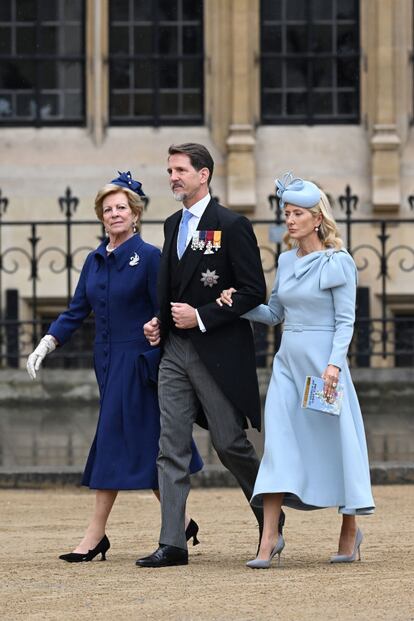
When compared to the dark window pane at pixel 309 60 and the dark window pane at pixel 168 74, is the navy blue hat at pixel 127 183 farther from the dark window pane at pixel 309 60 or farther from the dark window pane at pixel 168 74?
the dark window pane at pixel 168 74

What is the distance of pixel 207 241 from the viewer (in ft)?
30.0

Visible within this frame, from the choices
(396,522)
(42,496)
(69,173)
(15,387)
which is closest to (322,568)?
(396,522)

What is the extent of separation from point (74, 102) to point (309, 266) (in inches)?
437

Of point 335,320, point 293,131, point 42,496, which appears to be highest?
point 293,131

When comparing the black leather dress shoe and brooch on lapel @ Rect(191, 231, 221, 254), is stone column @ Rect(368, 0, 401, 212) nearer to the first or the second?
brooch on lapel @ Rect(191, 231, 221, 254)

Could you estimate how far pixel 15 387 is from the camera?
54.2 feet

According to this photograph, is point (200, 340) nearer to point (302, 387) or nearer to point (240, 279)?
point (240, 279)

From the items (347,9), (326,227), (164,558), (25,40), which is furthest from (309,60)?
(164,558)

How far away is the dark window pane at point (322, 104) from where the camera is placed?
19859 mm

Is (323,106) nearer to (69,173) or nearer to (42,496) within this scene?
(69,173)

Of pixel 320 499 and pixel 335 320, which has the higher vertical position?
pixel 335 320

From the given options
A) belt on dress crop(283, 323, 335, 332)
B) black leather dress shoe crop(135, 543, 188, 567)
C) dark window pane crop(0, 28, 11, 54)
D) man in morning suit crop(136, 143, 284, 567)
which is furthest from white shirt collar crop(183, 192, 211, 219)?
dark window pane crop(0, 28, 11, 54)

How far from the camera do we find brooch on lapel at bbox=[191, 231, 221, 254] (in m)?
9.13

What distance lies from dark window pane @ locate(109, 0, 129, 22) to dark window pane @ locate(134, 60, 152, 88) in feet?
1.45
